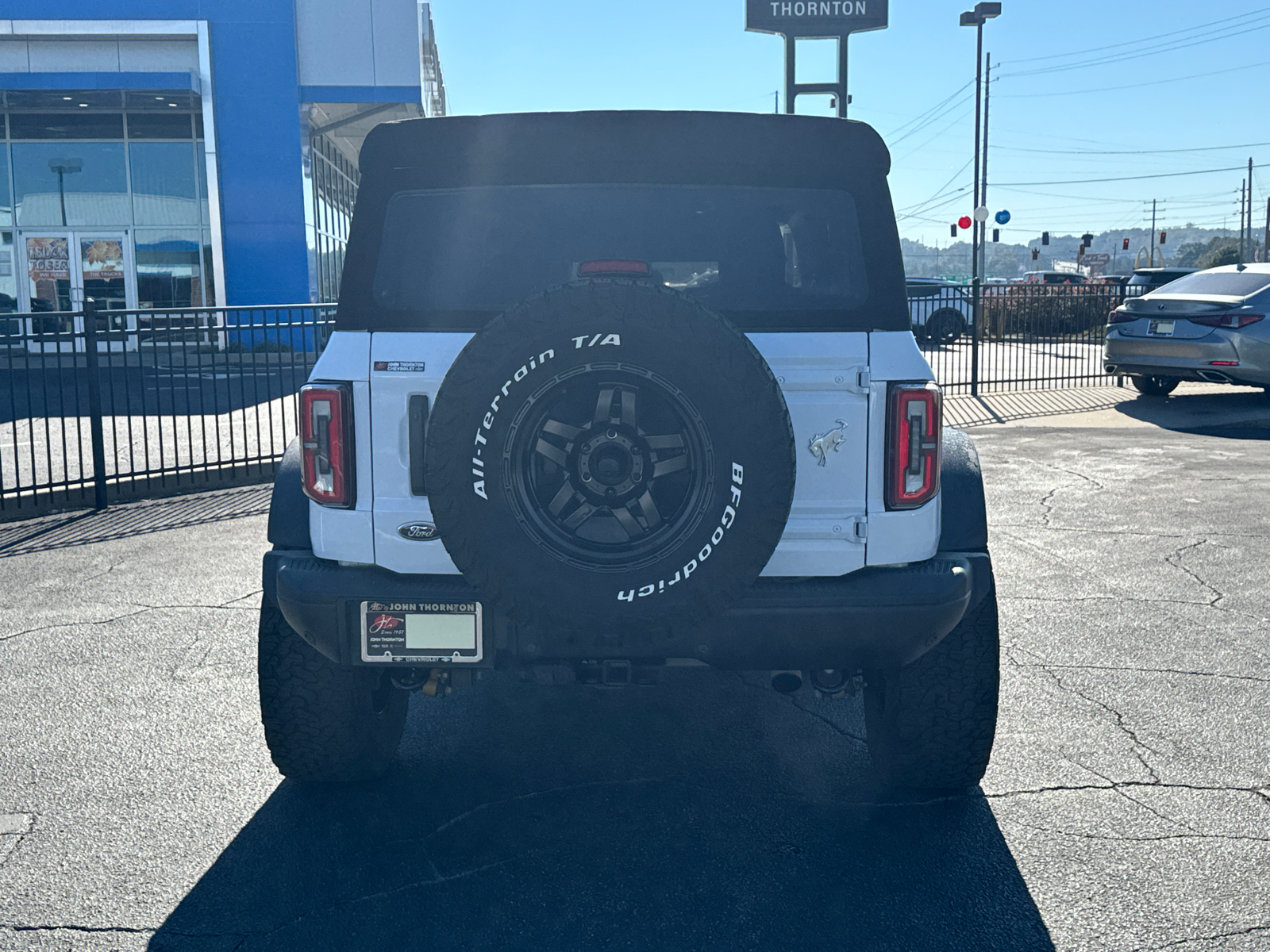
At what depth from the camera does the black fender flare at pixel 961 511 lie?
351 cm

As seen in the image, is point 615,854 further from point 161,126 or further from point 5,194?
point 5,194

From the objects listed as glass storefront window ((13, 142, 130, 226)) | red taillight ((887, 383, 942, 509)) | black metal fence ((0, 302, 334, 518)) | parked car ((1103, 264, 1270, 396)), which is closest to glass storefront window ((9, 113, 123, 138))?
glass storefront window ((13, 142, 130, 226))

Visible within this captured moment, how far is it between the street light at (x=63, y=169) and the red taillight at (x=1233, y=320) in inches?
844

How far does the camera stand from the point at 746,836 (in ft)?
11.4

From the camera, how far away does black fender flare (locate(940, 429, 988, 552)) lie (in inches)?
138

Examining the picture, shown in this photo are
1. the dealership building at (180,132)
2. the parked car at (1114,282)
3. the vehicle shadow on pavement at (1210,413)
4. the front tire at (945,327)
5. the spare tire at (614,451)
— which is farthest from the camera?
the dealership building at (180,132)

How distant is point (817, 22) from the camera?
48.2ft

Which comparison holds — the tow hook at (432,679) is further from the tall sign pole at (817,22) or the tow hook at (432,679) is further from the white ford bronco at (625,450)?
the tall sign pole at (817,22)

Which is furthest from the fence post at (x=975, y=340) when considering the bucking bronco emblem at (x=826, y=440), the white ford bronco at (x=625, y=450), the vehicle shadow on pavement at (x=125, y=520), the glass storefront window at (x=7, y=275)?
the glass storefront window at (x=7, y=275)

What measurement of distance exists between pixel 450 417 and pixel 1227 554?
223 inches

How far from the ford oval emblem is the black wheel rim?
16.0 inches

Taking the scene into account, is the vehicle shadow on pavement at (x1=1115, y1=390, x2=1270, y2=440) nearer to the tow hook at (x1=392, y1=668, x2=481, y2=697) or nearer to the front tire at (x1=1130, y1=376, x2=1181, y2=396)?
the front tire at (x1=1130, y1=376, x2=1181, y2=396)

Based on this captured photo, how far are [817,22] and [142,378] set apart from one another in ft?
31.0

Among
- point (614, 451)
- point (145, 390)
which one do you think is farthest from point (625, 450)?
point (145, 390)
